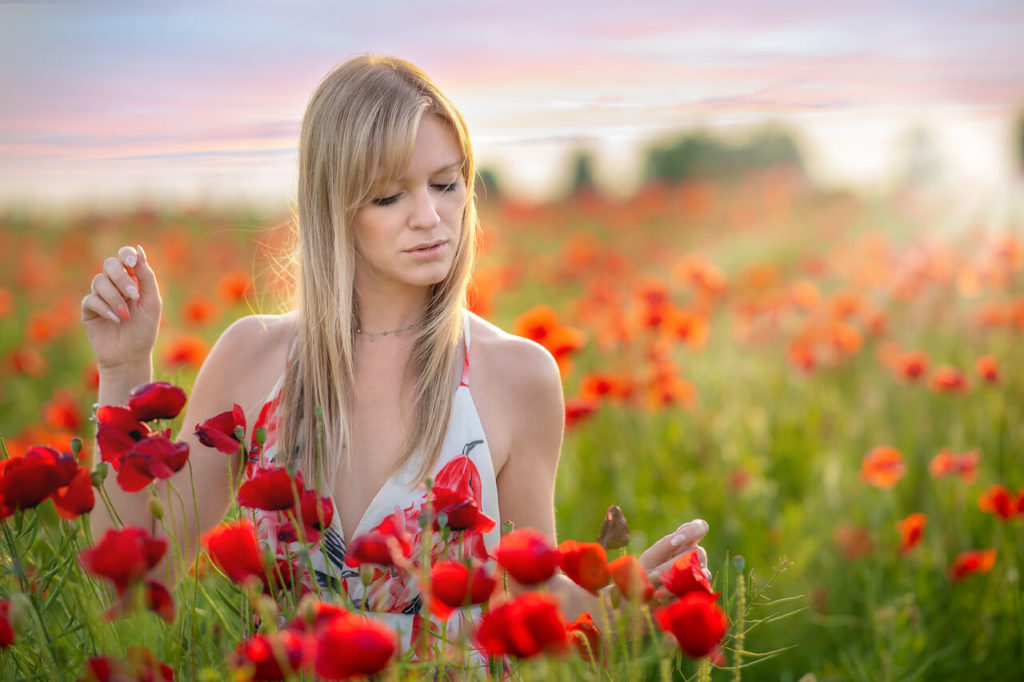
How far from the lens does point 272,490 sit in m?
1.03

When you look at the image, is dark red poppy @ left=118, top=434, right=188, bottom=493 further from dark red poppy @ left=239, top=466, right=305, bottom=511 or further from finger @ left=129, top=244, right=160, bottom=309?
finger @ left=129, top=244, right=160, bottom=309

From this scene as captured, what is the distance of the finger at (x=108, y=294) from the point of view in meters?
1.51

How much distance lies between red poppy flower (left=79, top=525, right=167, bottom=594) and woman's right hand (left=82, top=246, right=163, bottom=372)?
0.76 meters

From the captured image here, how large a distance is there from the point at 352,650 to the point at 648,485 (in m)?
2.23

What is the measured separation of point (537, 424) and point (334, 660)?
3.29ft

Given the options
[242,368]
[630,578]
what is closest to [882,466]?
[242,368]

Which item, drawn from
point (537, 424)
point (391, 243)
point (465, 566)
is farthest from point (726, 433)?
point (465, 566)

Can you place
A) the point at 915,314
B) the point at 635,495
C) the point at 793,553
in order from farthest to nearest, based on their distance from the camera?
the point at 915,314, the point at 635,495, the point at 793,553

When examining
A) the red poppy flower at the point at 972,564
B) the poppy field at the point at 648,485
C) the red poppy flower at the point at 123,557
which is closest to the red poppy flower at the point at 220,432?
A: the poppy field at the point at 648,485

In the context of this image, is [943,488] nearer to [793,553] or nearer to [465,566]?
[793,553]

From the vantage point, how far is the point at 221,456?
1.69m

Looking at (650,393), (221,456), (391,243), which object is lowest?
(650,393)

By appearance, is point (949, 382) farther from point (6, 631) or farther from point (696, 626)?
point (6, 631)

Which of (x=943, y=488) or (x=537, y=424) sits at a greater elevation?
(x=537, y=424)
